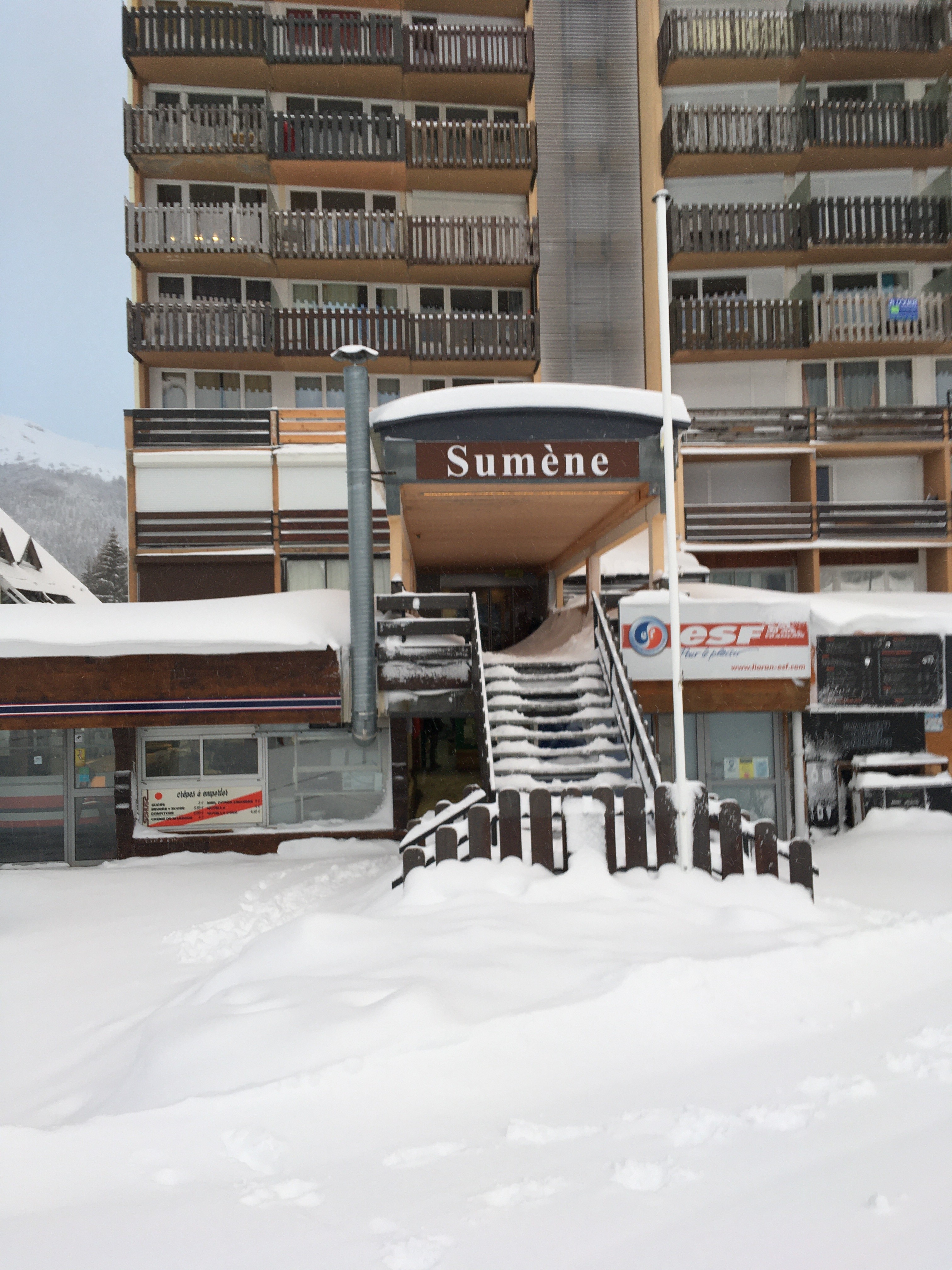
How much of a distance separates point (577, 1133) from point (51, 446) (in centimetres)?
20235

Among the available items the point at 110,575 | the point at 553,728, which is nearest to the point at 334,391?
the point at 553,728

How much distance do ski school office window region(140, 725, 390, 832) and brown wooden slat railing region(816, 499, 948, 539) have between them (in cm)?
1297

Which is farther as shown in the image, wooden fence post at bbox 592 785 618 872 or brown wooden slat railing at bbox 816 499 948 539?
brown wooden slat railing at bbox 816 499 948 539

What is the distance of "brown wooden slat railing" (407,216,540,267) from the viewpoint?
67.6 feet

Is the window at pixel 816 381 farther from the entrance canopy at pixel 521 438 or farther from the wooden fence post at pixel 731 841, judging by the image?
→ the wooden fence post at pixel 731 841

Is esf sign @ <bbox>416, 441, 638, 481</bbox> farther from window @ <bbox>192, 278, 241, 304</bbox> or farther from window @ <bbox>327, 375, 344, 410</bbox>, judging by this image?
window @ <bbox>192, 278, 241, 304</bbox>

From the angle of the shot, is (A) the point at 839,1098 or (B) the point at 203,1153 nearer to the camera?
(B) the point at 203,1153

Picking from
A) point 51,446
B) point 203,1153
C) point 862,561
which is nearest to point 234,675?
point 203,1153

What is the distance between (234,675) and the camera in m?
11.4

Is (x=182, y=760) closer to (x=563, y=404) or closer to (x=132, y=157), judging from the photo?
(x=563, y=404)

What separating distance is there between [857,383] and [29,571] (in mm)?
25675

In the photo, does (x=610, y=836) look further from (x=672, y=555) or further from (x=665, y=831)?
(x=672, y=555)

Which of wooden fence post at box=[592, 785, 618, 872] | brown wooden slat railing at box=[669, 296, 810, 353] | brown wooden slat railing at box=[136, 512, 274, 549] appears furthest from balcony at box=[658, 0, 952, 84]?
wooden fence post at box=[592, 785, 618, 872]

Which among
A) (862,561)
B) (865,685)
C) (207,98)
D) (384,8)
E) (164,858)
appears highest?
(384,8)
